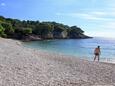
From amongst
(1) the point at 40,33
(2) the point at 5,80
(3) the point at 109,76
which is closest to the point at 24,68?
(2) the point at 5,80

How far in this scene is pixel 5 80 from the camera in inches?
635

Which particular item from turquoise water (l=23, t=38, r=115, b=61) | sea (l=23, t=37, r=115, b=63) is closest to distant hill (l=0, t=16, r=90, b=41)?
turquoise water (l=23, t=38, r=115, b=61)

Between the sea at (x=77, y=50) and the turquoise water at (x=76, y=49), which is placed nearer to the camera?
the sea at (x=77, y=50)

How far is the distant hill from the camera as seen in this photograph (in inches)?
4729

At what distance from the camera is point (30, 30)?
5335 inches

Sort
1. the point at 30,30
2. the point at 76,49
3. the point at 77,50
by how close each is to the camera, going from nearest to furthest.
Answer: the point at 77,50
the point at 76,49
the point at 30,30

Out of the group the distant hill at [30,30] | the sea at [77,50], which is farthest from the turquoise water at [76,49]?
the distant hill at [30,30]

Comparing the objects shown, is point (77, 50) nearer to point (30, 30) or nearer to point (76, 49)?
point (76, 49)

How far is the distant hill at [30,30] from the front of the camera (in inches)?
4729

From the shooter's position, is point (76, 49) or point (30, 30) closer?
point (76, 49)

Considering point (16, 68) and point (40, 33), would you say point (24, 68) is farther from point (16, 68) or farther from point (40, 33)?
point (40, 33)

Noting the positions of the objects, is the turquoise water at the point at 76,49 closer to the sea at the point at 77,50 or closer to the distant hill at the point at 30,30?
the sea at the point at 77,50

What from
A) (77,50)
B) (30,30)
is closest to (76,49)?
(77,50)

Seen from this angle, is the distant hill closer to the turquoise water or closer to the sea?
the turquoise water
